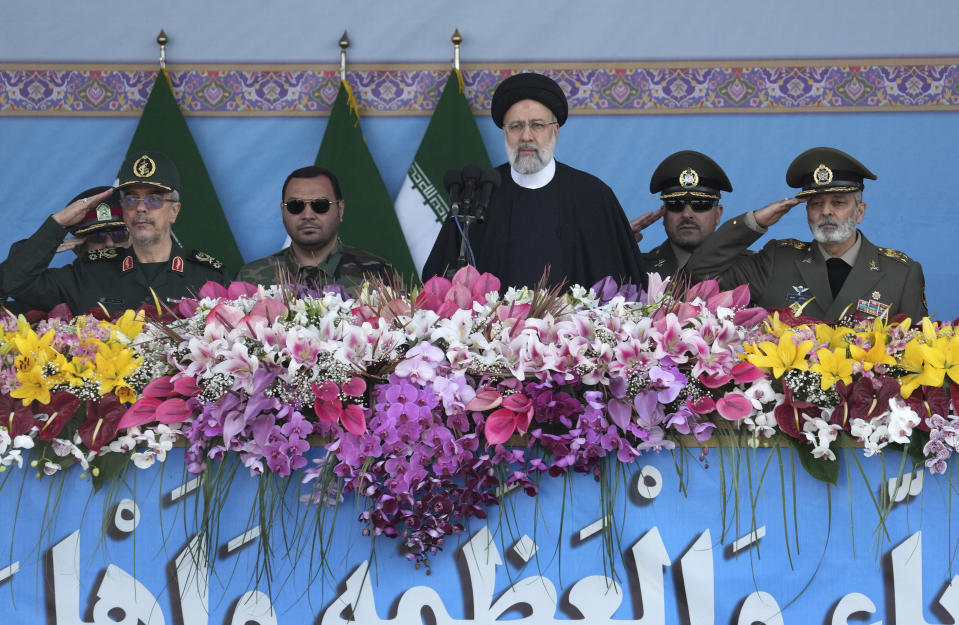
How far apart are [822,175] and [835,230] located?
18 cm

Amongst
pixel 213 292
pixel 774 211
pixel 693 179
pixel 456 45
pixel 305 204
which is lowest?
pixel 213 292

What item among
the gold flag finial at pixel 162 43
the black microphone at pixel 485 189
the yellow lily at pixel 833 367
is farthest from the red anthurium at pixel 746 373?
the gold flag finial at pixel 162 43

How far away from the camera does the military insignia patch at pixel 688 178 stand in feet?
11.9

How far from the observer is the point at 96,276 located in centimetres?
318

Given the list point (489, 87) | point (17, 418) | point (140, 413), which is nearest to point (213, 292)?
point (140, 413)

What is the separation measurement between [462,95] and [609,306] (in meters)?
2.64

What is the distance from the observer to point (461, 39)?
14.5 ft

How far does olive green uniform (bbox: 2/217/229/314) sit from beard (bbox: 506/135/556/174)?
40.5 inches

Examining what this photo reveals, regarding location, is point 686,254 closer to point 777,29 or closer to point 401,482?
point 777,29

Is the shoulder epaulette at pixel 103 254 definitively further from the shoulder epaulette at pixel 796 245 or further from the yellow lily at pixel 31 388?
the shoulder epaulette at pixel 796 245

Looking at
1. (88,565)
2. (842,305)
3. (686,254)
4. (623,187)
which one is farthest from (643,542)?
(623,187)

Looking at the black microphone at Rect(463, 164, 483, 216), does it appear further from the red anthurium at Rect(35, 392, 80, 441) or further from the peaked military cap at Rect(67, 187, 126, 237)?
the peaked military cap at Rect(67, 187, 126, 237)

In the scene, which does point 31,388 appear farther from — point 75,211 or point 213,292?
point 75,211

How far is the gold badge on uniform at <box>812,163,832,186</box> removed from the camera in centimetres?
309
